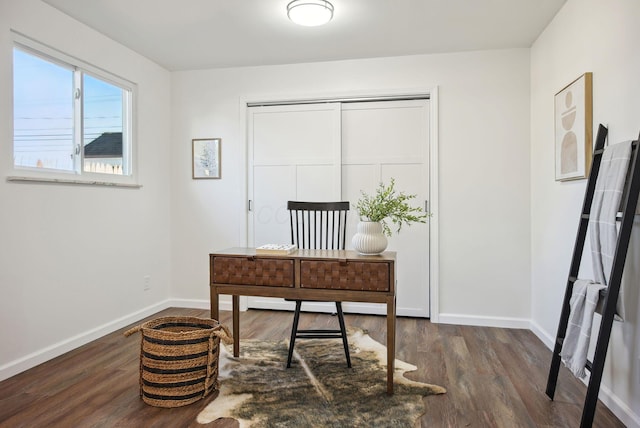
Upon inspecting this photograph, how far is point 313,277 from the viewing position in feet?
7.30

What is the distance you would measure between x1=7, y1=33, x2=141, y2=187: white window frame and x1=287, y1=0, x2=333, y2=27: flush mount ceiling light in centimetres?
171

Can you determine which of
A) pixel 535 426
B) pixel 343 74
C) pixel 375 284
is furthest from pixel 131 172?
pixel 535 426

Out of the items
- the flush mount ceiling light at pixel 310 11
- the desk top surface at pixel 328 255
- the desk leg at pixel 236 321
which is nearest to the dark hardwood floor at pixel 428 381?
the desk leg at pixel 236 321

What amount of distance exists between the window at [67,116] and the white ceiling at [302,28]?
40cm

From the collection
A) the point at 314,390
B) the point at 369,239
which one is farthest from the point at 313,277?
the point at 314,390

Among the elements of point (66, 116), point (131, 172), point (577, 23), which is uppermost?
point (577, 23)

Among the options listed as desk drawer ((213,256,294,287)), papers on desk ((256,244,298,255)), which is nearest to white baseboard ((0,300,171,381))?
desk drawer ((213,256,294,287))

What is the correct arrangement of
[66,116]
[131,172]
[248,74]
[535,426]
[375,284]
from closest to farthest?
1. [535,426]
2. [375,284]
3. [66,116]
4. [131,172]
5. [248,74]

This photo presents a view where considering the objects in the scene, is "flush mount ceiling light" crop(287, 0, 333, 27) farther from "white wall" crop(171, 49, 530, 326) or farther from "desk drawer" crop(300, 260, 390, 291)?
"desk drawer" crop(300, 260, 390, 291)

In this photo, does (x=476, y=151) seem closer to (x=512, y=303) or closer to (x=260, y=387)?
(x=512, y=303)

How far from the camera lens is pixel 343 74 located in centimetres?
388

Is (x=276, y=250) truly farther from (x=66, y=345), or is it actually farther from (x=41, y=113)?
(x=41, y=113)

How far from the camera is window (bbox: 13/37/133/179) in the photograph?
2.65 m

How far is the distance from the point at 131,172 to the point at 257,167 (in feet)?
3.87
